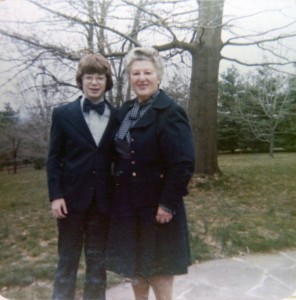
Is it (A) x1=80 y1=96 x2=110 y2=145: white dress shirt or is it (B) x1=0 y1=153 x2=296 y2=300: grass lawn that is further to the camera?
(B) x1=0 y1=153 x2=296 y2=300: grass lawn

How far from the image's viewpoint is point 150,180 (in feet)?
4.30

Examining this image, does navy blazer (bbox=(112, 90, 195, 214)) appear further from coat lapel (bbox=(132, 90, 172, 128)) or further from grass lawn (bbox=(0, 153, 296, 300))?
grass lawn (bbox=(0, 153, 296, 300))

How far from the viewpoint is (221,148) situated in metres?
1.65

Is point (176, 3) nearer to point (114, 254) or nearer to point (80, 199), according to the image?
point (80, 199)

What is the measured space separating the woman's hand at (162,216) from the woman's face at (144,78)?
1.40 feet

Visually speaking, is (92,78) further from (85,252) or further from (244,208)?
(244,208)

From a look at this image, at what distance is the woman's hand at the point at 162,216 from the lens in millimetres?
1294

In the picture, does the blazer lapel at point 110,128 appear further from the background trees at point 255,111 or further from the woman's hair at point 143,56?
the background trees at point 255,111

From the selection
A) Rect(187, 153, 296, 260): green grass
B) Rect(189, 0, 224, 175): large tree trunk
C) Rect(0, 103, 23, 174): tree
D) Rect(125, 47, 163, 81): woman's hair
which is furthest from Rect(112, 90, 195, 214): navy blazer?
Rect(0, 103, 23, 174): tree

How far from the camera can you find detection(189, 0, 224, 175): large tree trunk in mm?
1620

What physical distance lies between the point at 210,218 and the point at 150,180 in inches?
27.6

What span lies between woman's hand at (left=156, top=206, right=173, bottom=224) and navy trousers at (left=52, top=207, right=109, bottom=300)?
9.4 inches

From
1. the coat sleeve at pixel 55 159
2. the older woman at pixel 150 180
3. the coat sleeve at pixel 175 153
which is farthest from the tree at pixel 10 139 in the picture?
the coat sleeve at pixel 175 153

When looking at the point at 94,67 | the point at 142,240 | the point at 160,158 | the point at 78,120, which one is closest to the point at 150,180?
the point at 160,158
